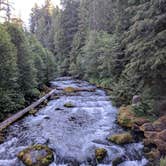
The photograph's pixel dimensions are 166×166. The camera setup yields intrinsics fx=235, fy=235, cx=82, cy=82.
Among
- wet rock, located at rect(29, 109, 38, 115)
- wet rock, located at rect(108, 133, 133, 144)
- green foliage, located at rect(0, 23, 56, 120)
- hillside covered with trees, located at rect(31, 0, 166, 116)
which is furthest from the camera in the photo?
wet rock, located at rect(29, 109, 38, 115)

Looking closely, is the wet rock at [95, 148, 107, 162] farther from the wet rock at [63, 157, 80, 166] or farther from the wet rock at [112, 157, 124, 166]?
the wet rock at [63, 157, 80, 166]

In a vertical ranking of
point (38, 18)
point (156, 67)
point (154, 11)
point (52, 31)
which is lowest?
point (156, 67)

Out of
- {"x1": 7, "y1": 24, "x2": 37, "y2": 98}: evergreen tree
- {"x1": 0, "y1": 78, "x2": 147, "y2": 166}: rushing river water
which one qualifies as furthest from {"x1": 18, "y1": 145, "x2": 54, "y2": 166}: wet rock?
{"x1": 7, "y1": 24, "x2": 37, "y2": 98}: evergreen tree

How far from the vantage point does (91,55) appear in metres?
29.2

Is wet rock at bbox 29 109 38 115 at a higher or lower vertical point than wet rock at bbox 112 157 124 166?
higher

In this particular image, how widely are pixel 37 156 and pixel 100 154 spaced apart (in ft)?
6.71

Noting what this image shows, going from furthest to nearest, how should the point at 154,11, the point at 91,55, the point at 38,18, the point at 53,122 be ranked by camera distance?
the point at 38,18, the point at 91,55, the point at 53,122, the point at 154,11

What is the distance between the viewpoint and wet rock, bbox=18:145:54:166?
7148 millimetres

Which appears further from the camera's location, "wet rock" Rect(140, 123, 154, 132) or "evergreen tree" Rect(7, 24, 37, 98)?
"evergreen tree" Rect(7, 24, 37, 98)

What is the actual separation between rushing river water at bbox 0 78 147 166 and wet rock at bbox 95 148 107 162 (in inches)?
6.0

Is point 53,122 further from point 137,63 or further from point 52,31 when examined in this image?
point 52,31

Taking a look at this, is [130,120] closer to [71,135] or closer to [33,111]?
[71,135]

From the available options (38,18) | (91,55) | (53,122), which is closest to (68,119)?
(53,122)

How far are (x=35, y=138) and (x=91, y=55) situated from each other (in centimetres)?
2072
